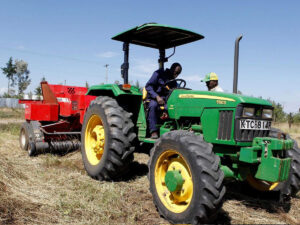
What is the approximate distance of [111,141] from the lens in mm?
4645

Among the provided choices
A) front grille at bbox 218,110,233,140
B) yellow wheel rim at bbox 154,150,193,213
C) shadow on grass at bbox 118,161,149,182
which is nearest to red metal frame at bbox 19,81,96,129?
shadow on grass at bbox 118,161,149,182

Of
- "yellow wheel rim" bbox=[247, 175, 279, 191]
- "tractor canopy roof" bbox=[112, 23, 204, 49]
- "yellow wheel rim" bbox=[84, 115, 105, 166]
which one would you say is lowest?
"yellow wheel rim" bbox=[247, 175, 279, 191]

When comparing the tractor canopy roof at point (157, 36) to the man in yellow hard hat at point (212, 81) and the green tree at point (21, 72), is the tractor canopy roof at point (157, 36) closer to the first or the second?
the man in yellow hard hat at point (212, 81)

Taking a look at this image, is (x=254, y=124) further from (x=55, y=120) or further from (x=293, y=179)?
(x=55, y=120)

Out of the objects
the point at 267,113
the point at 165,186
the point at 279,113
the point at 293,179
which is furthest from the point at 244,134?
the point at 279,113

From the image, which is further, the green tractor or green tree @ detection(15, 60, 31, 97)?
green tree @ detection(15, 60, 31, 97)

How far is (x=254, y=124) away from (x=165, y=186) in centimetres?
Result: 137

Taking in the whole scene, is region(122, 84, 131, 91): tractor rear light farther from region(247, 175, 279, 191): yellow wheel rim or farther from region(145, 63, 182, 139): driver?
region(247, 175, 279, 191): yellow wheel rim

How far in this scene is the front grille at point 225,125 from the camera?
372 cm

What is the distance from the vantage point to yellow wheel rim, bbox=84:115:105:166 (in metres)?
5.21

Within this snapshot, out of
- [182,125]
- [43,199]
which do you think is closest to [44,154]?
[43,199]

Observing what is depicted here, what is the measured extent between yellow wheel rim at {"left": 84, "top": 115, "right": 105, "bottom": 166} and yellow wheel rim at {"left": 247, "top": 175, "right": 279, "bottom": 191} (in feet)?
8.13

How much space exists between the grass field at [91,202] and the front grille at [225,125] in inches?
35.8

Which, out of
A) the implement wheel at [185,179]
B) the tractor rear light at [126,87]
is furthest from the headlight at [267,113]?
the tractor rear light at [126,87]
